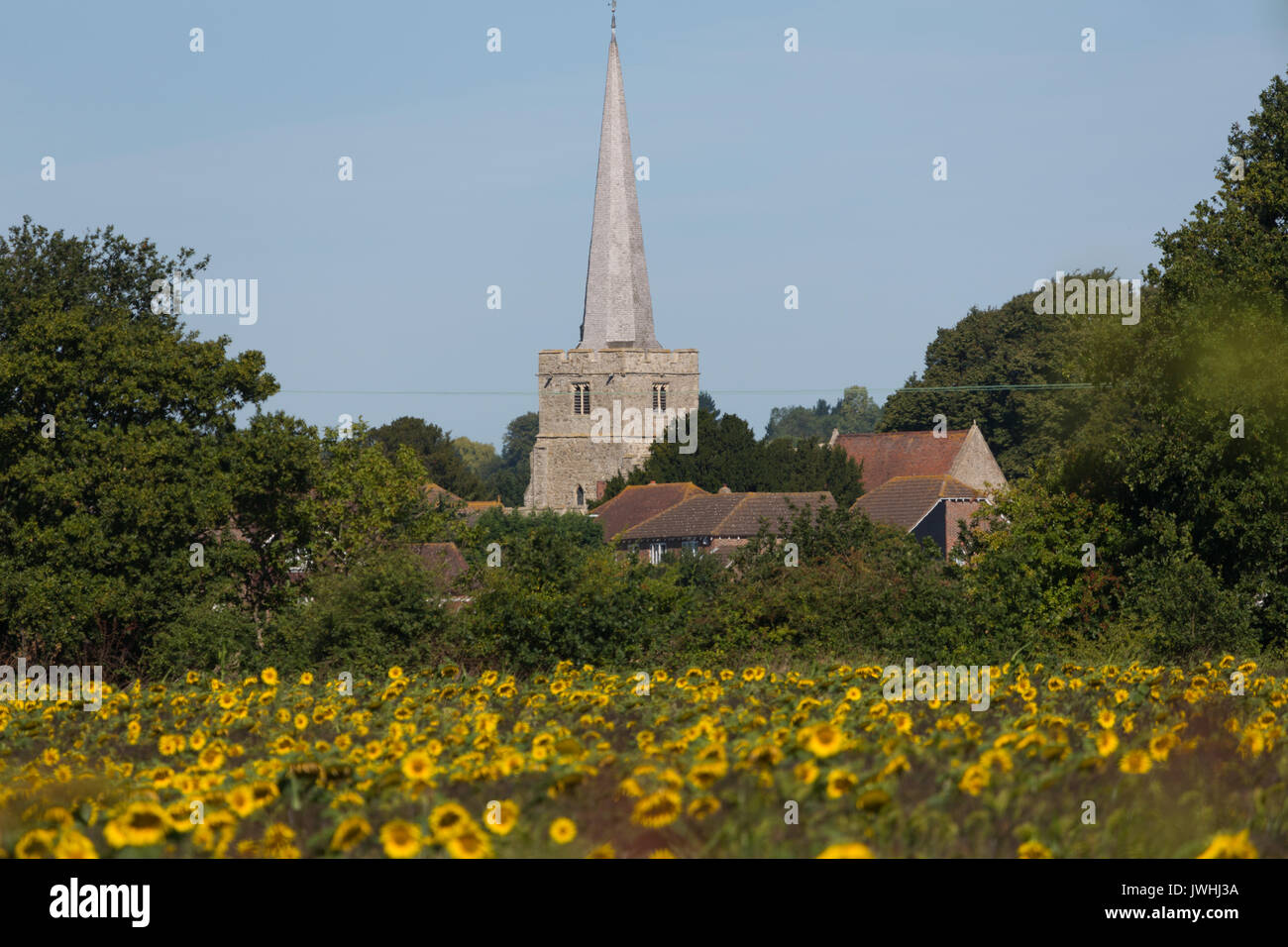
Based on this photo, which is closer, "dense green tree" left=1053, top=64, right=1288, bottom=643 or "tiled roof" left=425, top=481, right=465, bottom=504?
"dense green tree" left=1053, top=64, right=1288, bottom=643

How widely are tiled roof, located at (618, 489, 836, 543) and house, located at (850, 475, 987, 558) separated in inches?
129

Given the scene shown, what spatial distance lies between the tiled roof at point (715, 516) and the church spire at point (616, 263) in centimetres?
3134

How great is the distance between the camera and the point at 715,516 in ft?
270

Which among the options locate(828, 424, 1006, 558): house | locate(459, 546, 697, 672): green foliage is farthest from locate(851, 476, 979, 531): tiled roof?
locate(459, 546, 697, 672): green foliage

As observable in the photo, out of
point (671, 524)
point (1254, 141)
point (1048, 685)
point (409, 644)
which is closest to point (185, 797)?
point (1048, 685)

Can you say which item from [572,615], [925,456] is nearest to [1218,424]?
[572,615]

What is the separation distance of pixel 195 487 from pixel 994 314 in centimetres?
7727

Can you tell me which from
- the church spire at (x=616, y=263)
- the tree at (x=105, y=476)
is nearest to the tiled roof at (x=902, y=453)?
the church spire at (x=616, y=263)

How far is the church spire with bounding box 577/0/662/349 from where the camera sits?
11244 cm

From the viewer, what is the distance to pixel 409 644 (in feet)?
77.1

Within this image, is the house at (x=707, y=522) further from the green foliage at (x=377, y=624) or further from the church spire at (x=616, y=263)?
the green foliage at (x=377, y=624)

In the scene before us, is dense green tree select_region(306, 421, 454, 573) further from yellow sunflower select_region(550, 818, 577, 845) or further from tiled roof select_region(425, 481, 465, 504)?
yellow sunflower select_region(550, 818, 577, 845)
